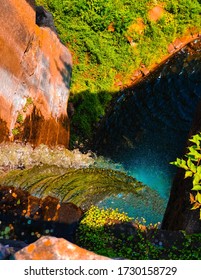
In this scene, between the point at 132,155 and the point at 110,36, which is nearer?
the point at 132,155

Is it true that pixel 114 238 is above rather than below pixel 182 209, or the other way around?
below

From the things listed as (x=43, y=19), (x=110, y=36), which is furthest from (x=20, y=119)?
(x=110, y=36)

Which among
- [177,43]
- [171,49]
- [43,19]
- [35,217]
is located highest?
[177,43]

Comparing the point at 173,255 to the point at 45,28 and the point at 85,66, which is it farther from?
the point at 85,66

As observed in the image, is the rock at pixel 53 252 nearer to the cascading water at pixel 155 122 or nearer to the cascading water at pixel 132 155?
the cascading water at pixel 132 155

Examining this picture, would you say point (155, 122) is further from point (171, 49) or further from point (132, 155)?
point (171, 49)

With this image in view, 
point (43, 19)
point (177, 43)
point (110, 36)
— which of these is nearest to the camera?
point (43, 19)

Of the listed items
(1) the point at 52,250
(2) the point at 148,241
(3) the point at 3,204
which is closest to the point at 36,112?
(3) the point at 3,204
